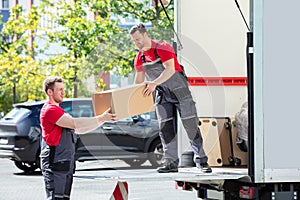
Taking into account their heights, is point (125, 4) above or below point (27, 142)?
above

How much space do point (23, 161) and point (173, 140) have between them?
8.99m

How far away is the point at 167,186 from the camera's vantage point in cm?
1457

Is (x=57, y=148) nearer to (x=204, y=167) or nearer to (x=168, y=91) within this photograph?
(x=168, y=91)

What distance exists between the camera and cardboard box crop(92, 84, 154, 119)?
289 inches

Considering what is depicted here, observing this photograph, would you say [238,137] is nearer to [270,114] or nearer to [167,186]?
[270,114]

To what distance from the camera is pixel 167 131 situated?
8117 millimetres

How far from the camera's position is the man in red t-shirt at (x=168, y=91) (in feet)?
25.6

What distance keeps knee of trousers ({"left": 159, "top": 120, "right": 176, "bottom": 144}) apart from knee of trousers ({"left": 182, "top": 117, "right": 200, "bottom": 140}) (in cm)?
20

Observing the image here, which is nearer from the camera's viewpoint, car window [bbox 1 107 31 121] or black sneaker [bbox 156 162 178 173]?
black sneaker [bbox 156 162 178 173]

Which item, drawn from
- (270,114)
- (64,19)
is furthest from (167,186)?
(64,19)

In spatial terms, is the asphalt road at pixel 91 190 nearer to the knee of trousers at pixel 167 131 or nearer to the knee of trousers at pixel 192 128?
the knee of trousers at pixel 167 131

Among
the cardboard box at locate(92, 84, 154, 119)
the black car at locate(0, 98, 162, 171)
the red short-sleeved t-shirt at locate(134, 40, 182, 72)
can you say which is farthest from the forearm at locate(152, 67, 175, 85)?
the black car at locate(0, 98, 162, 171)

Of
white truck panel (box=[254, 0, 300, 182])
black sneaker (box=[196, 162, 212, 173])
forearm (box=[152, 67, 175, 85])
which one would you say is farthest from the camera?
forearm (box=[152, 67, 175, 85])

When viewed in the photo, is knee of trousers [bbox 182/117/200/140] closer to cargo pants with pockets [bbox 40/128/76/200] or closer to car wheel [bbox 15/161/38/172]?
cargo pants with pockets [bbox 40/128/76/200]
